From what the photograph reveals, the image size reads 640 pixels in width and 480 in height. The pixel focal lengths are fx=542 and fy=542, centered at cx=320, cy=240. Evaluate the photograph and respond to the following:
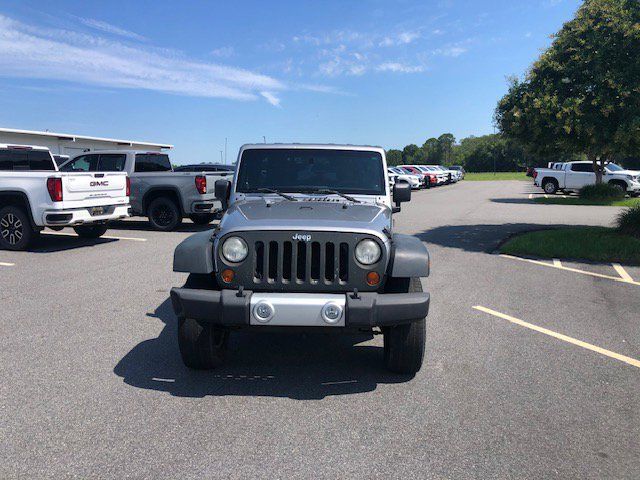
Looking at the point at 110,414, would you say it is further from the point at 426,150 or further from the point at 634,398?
the point at 426,150

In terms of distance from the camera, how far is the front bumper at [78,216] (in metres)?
10.0

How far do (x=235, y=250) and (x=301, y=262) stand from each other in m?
0.49

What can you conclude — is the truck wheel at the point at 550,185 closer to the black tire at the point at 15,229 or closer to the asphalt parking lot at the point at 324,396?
the asphalt parking lot at the point at 324,396

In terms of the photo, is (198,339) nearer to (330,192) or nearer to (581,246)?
(330,192)

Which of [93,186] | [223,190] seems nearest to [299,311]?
[223,190]

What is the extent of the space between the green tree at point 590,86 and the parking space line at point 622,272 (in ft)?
7.50

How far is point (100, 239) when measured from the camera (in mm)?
12094

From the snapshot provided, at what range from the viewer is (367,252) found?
12.9 feet

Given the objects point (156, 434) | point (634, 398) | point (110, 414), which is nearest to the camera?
point (156, 434)

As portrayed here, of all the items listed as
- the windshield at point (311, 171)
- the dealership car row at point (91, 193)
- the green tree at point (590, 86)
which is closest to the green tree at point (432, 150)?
the dealership car row at point (91, 193)

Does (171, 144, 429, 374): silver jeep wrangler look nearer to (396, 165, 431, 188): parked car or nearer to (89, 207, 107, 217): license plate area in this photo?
(89, 207, 107, 217): license plate area

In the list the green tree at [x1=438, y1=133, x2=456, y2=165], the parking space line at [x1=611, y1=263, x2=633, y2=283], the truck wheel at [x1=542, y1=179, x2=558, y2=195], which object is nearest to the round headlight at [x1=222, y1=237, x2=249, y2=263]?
the parking space line at [x1=611, y1=263, x2=633, y2=283]

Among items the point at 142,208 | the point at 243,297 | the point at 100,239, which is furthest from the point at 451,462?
the point at 142,208

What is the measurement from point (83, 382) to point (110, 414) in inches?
26.7
